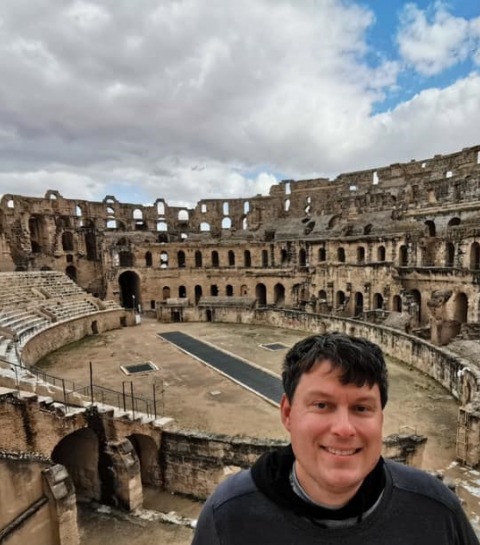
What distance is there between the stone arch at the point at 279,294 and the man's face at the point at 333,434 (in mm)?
31591

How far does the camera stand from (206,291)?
3562cm

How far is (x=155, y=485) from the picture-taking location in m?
9.78

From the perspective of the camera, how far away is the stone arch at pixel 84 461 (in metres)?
9.20

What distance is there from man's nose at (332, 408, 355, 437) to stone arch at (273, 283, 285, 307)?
104ft

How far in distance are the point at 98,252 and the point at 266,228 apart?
61.5ft

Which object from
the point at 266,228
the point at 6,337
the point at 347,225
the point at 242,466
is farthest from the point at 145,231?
the point at 242,466

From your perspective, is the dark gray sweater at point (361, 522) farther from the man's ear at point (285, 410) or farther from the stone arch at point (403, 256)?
the stone arch at point (403, 256)

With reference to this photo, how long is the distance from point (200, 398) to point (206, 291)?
871 inches

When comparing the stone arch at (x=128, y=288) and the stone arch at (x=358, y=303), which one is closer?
the stone arch at (x=358, y=303)

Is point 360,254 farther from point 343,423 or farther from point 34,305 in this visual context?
point 343,423

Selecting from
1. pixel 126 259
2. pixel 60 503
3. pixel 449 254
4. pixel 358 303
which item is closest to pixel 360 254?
→ pixel 358 303

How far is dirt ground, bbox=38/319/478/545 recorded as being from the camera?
800cm

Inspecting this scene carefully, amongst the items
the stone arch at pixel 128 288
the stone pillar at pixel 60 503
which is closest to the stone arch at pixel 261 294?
the stone arch at pixel 128 288

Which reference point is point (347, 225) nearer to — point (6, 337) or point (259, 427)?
point (259, 427)
